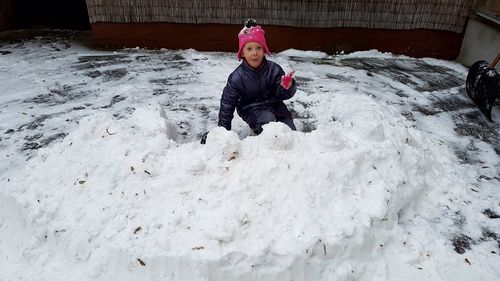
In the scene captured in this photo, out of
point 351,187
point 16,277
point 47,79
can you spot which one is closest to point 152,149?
point 16,277

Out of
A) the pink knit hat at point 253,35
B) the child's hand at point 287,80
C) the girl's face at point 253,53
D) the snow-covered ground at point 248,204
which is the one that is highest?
the pink knit hat at point 253,35

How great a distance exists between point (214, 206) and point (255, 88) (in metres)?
1.25

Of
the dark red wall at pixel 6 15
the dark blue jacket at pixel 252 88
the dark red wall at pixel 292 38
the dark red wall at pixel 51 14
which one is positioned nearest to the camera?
the dark blue jacket at pixel 252 88

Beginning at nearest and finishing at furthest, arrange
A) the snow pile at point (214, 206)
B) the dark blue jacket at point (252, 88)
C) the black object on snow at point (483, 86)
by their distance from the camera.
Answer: the snow pile at point (214, 206) → the dark blue jacket at point (252, 88) → the black object on snow at point (483, 86)

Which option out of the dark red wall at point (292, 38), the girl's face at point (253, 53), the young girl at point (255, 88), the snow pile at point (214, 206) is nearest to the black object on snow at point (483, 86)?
the dark red wall at point (292, 38)

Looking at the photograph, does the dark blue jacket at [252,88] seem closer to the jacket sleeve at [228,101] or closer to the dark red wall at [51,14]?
the jacket sleeve at [228,101]

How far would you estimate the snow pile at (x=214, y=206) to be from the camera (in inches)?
85.0

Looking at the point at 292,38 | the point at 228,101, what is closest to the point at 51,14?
the point at 292,38

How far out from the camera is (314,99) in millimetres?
4375

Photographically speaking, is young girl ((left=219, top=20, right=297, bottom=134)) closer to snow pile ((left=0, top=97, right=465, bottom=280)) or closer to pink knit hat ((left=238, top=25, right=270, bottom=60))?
pink knit hat ((left=238, top=25, right=270, bottom=60))

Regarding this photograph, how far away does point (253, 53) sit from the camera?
10.0 ft

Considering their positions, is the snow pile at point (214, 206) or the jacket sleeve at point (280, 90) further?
the jacket sleeve at point (280, 90)

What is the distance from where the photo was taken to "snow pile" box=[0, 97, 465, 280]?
216cm

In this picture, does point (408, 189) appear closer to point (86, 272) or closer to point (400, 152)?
point (400, 152)
